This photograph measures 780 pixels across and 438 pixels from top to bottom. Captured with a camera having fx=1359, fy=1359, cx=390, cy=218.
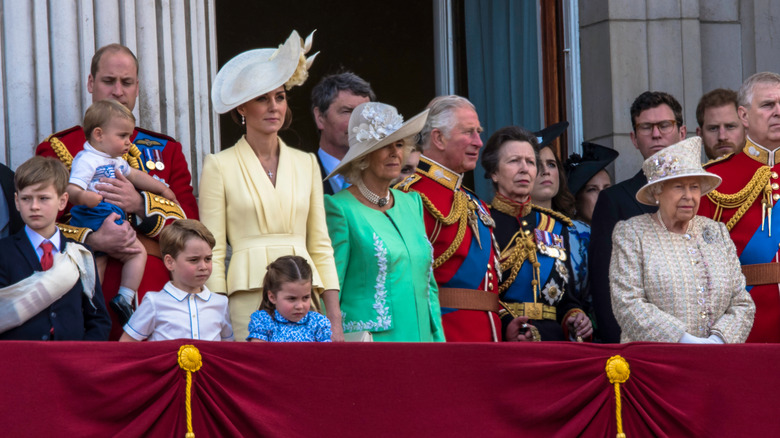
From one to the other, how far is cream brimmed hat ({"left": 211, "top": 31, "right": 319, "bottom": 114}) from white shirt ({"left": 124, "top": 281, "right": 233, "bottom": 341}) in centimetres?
83

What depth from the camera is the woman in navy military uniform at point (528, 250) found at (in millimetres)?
6426

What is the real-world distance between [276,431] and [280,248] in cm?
102

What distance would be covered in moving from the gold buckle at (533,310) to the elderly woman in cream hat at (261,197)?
1.32 meters

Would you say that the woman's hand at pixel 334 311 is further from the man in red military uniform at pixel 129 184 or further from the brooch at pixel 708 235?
the brooch at pixel 708 235

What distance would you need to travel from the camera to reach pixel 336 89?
6.75 meters

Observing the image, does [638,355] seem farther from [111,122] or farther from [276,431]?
[111,122]

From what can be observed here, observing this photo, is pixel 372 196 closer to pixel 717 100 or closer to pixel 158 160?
pixel 158 160

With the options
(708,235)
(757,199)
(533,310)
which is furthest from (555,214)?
(708,235)

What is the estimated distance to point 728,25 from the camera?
28.9 feet

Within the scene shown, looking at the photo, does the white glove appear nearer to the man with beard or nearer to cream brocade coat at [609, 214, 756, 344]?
cream brocade coat at [609, 214, 756, 344]

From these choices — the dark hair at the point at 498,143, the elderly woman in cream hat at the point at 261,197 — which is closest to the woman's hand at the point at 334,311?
the elderly woman in cream hat at the point at 261,197

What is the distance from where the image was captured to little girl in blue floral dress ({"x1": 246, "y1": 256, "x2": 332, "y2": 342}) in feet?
16.7

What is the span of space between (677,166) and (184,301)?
7.08 feet

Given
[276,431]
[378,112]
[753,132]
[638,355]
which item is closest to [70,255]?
[276,431]
